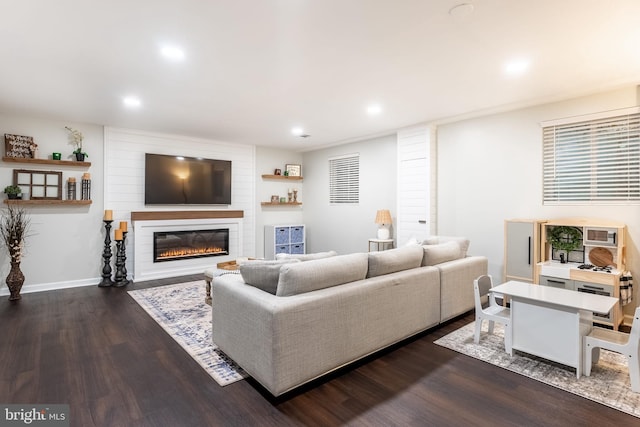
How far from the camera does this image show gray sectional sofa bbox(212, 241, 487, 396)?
7.10 feet

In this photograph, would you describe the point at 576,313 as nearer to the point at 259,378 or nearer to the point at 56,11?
the point at 259,378

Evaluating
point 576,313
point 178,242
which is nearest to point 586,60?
point 576,313

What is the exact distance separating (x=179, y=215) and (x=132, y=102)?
7.79 ft

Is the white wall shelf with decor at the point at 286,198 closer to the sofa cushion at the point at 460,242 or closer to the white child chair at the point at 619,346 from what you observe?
the sofa cushion at the point at 460,242

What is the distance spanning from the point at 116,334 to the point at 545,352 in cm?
389

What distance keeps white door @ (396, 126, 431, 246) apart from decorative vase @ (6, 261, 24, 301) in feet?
18.5

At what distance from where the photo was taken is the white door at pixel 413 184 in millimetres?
5336

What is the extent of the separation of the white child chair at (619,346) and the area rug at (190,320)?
8.51 ft

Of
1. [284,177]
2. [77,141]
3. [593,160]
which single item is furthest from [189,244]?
[593,160]

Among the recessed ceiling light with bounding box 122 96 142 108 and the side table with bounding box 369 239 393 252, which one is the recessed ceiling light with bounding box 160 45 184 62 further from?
the side table with bounding box 369 239 393 252

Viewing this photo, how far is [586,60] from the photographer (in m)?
3.02

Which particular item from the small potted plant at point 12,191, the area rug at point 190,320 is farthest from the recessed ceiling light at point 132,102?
the area rug at point 190,320

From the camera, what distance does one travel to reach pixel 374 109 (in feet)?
15.0

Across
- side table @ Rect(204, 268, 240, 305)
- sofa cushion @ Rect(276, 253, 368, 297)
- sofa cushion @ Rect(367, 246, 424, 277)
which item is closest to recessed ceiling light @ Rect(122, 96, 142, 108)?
side table @ Rect(204, 268, 240, 305)
